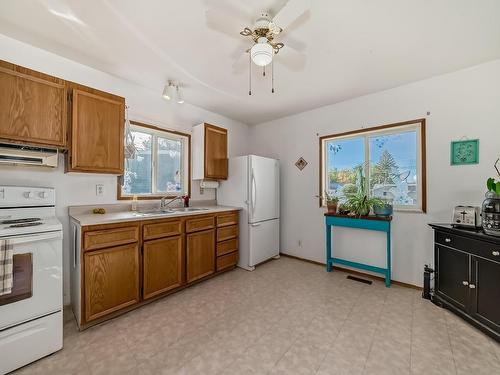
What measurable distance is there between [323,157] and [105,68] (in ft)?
10.1

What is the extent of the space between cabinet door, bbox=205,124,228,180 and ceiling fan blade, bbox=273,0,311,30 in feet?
6.21

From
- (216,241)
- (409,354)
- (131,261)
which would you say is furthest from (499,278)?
(131,261)

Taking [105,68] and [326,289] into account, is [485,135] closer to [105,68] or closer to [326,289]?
[326,289]

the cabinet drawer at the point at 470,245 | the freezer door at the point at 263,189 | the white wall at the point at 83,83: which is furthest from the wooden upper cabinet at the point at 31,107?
the cabinet drawer at the point at 470,245

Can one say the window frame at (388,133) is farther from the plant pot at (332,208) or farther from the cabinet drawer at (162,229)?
the cabinet drawer at (162,229)

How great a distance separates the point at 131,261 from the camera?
2172 millimetres

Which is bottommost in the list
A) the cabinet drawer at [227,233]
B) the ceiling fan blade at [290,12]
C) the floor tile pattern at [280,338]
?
the floor tile pattern at [280,338]

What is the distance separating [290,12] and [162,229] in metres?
2.28

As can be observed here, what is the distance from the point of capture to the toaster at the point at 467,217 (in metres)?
2.11

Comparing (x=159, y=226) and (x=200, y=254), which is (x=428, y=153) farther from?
(x=159, y=226)

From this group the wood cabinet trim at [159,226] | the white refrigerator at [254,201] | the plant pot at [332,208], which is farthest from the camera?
the white refrigerator at [254,201]

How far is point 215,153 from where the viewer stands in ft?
11.4

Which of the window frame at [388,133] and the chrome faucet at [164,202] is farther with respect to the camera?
the chrome faucet at [164,202]

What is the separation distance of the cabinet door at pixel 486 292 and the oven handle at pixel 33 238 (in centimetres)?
341
